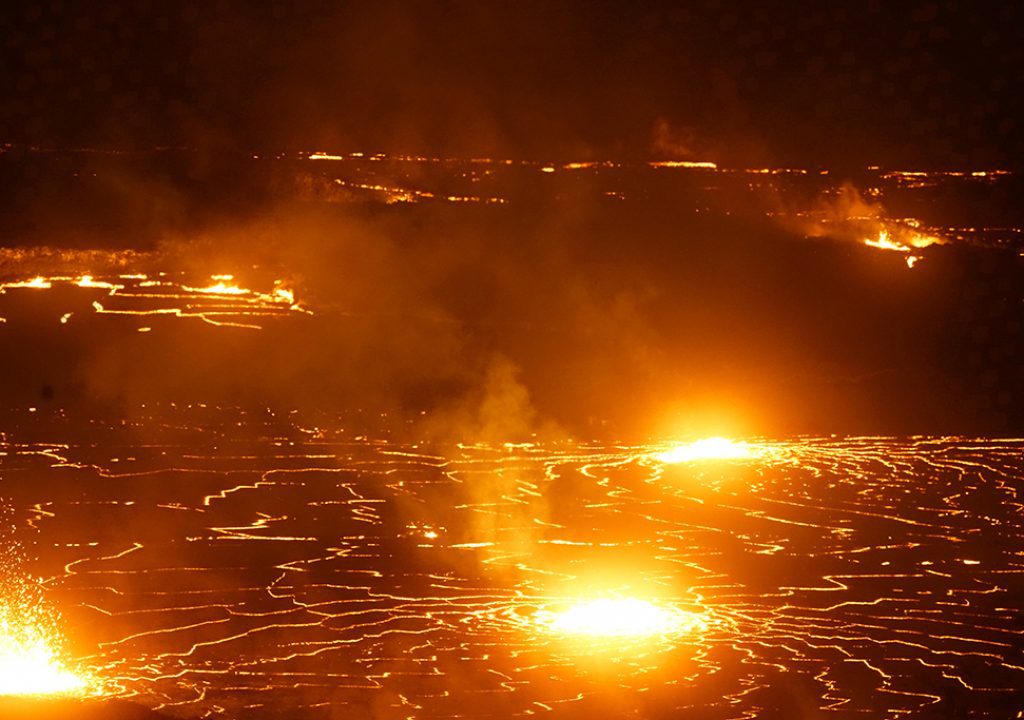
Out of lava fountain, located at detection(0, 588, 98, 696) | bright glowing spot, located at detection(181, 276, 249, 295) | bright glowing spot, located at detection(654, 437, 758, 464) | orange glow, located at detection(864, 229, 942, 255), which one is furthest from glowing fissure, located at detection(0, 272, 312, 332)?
orange glow, located at detection(864, 229, 942, 255)

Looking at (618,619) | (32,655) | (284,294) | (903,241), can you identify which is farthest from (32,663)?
(903,241)

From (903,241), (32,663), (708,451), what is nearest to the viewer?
(32,663)

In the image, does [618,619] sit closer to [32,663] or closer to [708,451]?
[708,451]

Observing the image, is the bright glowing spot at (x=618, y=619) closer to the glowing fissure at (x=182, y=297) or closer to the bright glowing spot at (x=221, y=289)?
the glowing fissure at (x=182, y=297)

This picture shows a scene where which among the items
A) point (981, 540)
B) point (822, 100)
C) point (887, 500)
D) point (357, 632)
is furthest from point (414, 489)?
point (822, 100)

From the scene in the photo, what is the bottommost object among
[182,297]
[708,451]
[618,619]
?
[618,619]

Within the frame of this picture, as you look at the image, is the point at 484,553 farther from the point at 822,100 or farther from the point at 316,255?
the point at 822,100

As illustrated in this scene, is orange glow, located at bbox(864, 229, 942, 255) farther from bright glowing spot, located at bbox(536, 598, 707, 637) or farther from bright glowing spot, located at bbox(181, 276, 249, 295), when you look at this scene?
bright glowing spot, located at bbox(181, 276, 249, 295)
